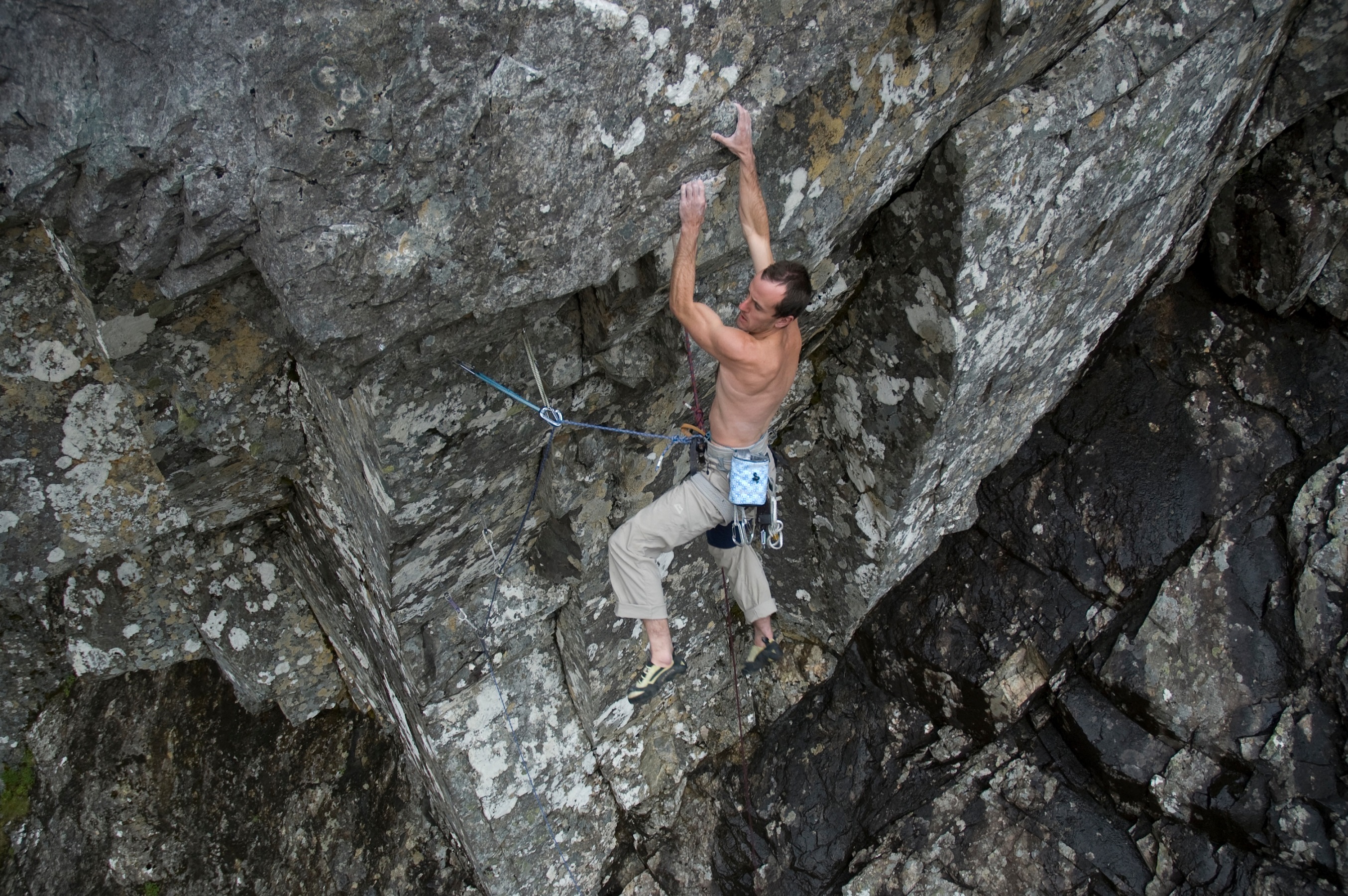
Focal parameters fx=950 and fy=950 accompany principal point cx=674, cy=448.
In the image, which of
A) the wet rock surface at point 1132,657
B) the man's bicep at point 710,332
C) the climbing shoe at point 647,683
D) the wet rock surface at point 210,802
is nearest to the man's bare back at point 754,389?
the man's bicep at point 710,332

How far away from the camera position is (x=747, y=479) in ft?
12.7

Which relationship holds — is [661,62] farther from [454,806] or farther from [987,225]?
[454,806]

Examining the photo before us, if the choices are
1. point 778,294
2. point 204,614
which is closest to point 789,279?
point 778,294

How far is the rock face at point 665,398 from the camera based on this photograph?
2695mm

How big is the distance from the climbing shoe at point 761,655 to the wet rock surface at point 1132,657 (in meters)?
0.69

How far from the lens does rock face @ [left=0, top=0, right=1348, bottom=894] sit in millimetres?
2695

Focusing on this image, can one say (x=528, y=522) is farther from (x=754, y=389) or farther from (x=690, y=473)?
(x=754, y=389)

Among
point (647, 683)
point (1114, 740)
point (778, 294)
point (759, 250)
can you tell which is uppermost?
point (759, 250)

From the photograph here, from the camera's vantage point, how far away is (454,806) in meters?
5.07

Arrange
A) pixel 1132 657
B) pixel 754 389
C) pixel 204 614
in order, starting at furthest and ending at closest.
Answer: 1. pixel 1132 657
2. pixel 204 614
3. pixel 754 389

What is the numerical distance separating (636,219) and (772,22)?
0.75 m

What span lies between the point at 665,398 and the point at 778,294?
1.02m

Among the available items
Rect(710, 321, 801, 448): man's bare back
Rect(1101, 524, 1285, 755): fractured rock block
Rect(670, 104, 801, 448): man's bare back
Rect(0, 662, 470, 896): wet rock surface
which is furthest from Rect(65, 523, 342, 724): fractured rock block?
Rect(1101, 524, 1285, 755): fractured rock block

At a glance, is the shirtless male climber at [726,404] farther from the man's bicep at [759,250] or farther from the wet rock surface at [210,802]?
the wet rock surface at [210,802]
